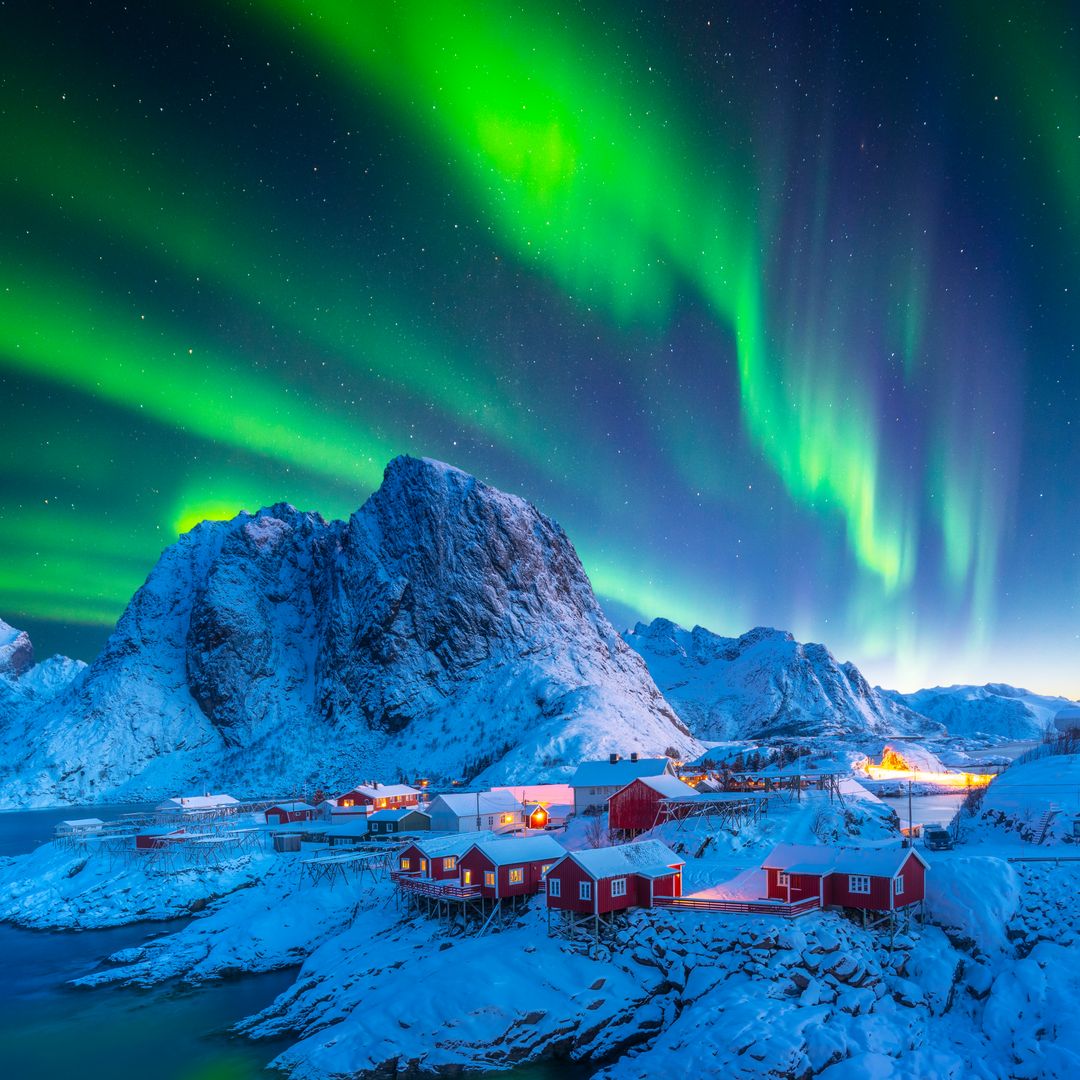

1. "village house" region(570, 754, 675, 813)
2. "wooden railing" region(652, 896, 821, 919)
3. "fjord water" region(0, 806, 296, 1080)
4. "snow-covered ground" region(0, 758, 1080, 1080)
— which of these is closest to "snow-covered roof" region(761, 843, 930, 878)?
"wooden railing" region(652, 896, 821, 919)

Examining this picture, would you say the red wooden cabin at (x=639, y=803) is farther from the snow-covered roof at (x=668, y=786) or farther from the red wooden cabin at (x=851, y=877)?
the red wooden cabin at (x=851, y=877)

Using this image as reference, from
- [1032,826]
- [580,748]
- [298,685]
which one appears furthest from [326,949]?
[298,685]

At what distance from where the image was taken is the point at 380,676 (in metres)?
168

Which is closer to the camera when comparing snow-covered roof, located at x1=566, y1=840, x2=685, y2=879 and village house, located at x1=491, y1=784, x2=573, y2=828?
snow-covered roof, located at x1=566, y1=840, x2=685, y2=879

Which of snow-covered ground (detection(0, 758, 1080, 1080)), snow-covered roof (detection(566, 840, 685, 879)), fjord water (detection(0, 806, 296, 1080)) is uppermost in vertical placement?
snow-covered roof (detection(566, 840, 685, 879))

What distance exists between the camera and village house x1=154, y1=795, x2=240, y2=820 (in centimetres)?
9431

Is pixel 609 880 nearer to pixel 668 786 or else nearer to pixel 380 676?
pixel 668 786

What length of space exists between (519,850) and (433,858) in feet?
20.6

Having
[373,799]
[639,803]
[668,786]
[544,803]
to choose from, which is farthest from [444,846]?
[373,799]

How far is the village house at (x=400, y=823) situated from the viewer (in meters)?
72.8

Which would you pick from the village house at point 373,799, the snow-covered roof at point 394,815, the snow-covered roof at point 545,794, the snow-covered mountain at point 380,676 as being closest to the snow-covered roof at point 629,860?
the snow-covered roof at point 394,815

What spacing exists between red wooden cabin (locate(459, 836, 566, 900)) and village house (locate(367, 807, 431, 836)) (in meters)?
27.1

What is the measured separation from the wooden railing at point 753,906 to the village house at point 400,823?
36629 mm

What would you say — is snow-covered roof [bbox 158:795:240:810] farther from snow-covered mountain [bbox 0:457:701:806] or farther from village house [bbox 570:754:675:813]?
village house [bbox 570:754:675:813]
